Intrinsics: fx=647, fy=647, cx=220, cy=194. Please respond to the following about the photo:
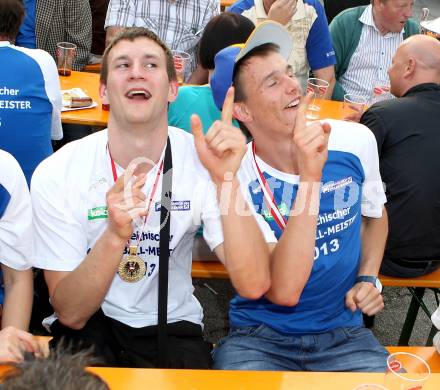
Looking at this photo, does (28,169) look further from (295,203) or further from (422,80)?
(422,80)

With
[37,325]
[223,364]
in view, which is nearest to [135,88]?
[223,364]

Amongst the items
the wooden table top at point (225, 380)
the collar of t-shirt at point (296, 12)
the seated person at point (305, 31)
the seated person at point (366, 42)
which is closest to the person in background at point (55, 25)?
the seated person at point (305, 31)

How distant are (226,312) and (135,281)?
1.59 m

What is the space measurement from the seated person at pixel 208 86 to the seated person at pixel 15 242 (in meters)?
1.19

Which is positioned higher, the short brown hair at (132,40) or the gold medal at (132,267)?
the short brown hair at (132,40)

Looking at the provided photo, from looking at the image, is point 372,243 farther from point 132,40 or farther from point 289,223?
point 132,40

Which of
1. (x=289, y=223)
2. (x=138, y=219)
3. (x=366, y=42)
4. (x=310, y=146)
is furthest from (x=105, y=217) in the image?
(x=366, y=42)

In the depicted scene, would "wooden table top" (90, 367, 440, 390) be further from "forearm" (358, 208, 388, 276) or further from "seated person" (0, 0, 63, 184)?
"seated person" (0, 0, 63, 184)

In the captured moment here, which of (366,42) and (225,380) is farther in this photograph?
(366,42)

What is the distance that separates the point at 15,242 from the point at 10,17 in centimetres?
146

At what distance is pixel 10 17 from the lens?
3.17m

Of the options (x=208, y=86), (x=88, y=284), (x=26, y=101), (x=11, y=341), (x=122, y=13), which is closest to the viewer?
(x=11, y=341)

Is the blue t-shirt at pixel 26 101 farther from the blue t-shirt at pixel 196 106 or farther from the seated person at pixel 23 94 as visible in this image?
the blue t-shirt at pixel 196 106

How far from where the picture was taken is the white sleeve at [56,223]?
2221 millimetres
